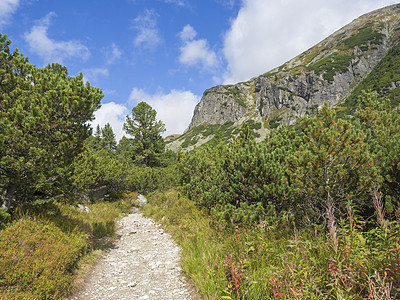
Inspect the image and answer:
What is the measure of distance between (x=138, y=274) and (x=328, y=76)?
375 ft

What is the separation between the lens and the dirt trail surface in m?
4.54

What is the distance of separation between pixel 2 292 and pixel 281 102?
113m

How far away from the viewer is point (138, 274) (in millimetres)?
5574

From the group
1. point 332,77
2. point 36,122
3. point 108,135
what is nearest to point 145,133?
point 36,122

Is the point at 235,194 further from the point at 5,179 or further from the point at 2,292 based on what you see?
the point at 5,179

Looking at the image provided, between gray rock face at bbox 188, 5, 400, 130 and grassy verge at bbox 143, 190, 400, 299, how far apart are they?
80.2 m

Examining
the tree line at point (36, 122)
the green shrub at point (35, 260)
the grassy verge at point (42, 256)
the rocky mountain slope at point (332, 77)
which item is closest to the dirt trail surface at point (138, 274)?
the grassy verge at point (42, 256)

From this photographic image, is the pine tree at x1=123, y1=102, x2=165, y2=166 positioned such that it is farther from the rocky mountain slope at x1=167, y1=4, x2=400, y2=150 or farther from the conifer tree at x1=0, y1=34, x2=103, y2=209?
the rocky mountain slope at x1=167, y1=4, x2=400, y2=150

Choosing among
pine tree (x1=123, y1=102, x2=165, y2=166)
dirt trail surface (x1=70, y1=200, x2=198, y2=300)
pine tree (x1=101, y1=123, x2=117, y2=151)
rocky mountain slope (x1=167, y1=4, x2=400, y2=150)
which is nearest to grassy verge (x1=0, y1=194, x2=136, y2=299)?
dirt trail surface (x1=70, y1=200, x2=198, y2=300)

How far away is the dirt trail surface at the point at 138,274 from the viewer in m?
4.54

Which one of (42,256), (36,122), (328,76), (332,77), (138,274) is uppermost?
(328,76)

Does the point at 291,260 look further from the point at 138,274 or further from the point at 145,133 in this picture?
the point at 145,133

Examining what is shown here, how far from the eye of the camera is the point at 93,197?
16.8 m

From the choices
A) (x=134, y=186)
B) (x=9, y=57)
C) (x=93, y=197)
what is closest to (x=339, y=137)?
(x=9, y=57)
